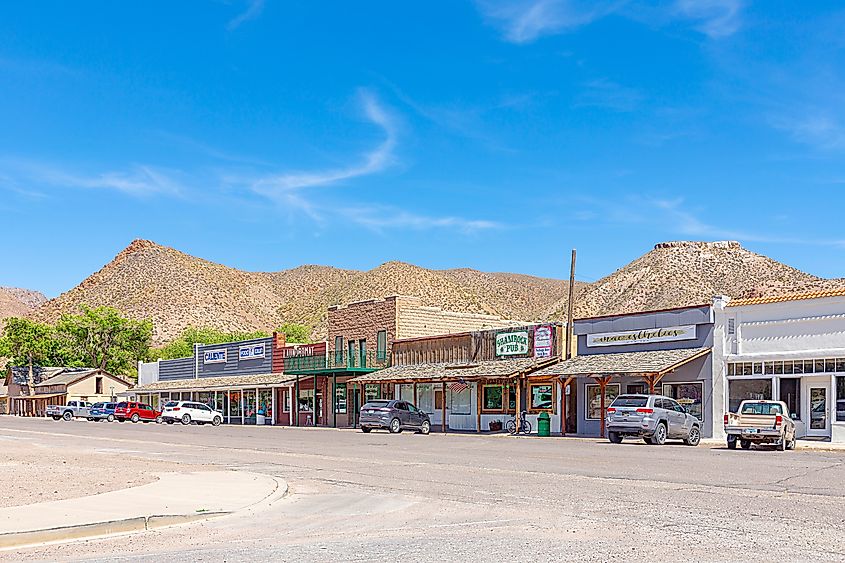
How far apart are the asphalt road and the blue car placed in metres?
47.2

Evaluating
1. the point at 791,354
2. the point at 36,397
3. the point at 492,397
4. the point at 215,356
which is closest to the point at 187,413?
the point at 215,356

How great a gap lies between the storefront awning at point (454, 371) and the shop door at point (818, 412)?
1225cm

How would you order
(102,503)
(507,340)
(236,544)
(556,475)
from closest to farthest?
(236,544) → (102,503) → (556,475) → (507,340)

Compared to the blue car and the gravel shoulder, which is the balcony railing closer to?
the blue car

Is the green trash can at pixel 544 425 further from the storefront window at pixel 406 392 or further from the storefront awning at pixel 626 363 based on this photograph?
the storefront window at pixel 406 392

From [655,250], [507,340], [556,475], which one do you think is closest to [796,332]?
[507,340]

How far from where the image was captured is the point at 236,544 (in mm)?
11055

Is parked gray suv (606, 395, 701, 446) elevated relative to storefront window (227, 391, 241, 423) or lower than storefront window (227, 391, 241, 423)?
elevated

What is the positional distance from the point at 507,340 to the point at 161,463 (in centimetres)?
2604

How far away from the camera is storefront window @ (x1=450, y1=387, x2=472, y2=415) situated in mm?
50125

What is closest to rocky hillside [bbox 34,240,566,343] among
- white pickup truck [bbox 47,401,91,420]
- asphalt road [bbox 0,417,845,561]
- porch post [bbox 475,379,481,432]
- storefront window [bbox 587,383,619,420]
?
white pickup truck [bbox 47,401,91,420]

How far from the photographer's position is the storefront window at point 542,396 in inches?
1768

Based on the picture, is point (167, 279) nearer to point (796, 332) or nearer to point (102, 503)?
point (796, 332)

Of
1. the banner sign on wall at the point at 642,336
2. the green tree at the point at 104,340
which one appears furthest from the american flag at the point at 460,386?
the green tree at the point at 104,340
